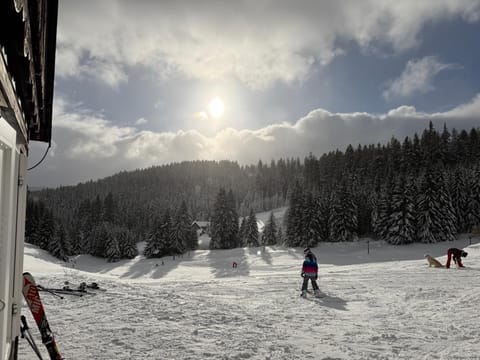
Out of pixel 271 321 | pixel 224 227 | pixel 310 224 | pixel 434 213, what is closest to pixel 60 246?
pixel 224 227

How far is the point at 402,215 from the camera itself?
49.8 m

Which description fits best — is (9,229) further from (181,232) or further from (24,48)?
(181,232)

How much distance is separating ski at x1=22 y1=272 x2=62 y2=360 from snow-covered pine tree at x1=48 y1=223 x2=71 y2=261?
57627mm

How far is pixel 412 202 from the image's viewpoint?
5072cm

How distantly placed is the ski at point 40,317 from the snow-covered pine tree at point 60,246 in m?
57.6

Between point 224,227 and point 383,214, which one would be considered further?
point 224,227

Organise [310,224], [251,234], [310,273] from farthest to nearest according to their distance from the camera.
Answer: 1. [251,234]
2. [310,224]
3. [310,273]

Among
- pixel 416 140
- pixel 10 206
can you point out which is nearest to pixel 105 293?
pixel 10 206

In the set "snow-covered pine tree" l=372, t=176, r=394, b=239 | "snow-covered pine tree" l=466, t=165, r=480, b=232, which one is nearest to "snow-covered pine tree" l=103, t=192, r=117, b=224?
"snow-covered pine tree" l=372, t=176, r=394, b=239

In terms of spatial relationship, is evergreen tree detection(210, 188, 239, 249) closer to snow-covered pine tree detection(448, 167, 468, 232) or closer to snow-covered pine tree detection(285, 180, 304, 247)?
snow-covered pine tree detection(285, 180, 304, 247)

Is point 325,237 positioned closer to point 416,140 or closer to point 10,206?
point 416,140

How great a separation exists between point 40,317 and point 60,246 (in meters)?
58.5

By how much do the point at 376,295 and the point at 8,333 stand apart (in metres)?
11.4

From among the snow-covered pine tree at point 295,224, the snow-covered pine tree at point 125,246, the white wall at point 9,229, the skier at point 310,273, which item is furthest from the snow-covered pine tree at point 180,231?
the white wall at point 9,229
